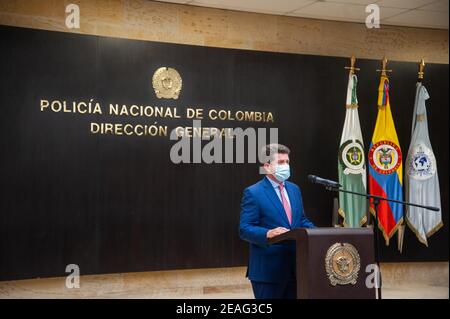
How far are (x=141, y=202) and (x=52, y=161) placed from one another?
42.5 inches

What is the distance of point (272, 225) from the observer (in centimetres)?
406

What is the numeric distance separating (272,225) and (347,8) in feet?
15.1

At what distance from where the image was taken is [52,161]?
6.78m

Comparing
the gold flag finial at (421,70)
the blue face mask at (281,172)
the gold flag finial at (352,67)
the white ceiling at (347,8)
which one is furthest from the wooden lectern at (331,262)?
the gold flag finial at (421,70)

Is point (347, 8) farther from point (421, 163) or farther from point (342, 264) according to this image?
point (342, 264)

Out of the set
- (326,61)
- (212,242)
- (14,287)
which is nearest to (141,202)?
(212,242)

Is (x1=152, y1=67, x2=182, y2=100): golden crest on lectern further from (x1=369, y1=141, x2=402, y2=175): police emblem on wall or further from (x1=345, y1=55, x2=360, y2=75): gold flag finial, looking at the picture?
(x1=369, y1=141, x2=402, y2=175): police emblem on wall

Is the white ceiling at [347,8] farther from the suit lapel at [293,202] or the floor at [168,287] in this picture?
the suit lapel at [293,202]

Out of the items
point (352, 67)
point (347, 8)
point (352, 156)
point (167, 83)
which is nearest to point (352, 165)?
point (352, 156)

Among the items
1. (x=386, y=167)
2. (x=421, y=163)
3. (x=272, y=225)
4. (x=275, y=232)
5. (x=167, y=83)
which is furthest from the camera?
(x=421, y=163)

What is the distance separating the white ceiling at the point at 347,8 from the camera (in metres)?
7.61

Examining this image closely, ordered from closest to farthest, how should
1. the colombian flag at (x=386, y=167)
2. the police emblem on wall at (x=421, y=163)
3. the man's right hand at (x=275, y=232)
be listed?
the man's right hand at (x=275, y=232), the colombian flag at (x=386, y=167), the police emblem on wall at (x=421, y=163)

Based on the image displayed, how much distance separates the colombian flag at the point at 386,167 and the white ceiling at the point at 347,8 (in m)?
0.85

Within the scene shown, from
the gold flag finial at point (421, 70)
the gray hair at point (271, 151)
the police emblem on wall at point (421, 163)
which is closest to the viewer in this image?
the gray hair at point (271, 151)
